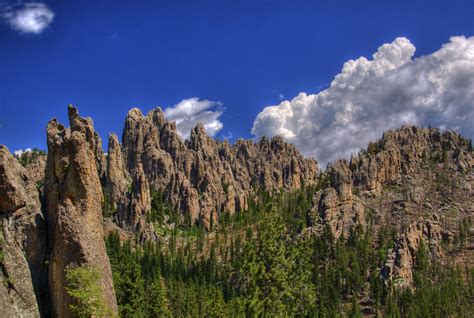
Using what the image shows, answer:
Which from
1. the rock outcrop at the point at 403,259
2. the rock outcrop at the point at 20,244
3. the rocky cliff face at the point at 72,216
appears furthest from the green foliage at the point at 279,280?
the rock outcrop at the point at 20,244

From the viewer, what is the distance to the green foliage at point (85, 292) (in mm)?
33781

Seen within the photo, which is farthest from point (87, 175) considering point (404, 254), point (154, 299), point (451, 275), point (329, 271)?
point (451, 275)

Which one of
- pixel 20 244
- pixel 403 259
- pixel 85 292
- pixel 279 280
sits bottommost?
pixel 85 292

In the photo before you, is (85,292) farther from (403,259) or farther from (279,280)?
(403,259)

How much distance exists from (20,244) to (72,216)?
3.98 m

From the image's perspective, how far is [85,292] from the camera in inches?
1325

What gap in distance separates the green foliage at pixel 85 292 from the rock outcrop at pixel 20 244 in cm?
273

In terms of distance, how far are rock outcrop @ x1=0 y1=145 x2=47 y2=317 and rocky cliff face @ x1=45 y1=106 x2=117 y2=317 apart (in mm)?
907

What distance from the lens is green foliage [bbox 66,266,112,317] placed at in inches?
1330

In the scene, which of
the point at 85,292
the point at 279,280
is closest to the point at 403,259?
the point at 279,280

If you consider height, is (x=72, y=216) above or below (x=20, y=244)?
above

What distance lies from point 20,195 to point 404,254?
514 ft

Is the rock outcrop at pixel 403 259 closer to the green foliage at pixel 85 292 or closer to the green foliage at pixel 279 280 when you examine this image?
the green foliage at pixel 279 280

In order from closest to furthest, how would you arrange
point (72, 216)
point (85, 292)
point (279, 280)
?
point (85, 292) < point (72, 216) < point (279, 280)
